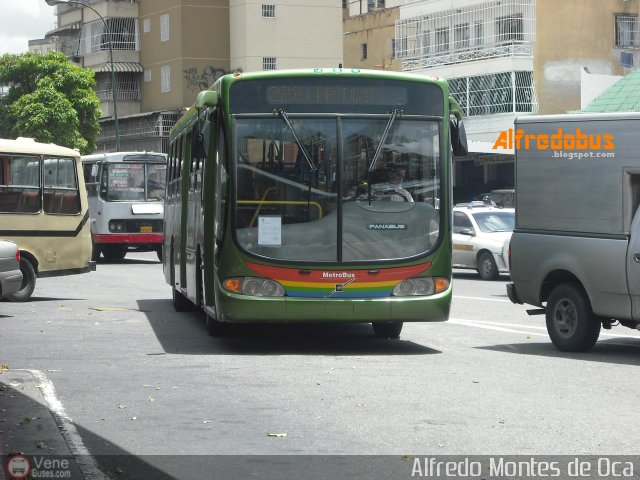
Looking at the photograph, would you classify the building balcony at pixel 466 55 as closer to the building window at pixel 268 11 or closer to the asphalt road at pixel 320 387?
the building window at pixel 268 11

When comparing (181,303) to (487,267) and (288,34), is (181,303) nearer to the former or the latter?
(487,267)

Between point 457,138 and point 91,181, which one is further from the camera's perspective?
point 91,181

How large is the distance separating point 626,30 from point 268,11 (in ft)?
70.5

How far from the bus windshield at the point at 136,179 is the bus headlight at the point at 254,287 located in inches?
892

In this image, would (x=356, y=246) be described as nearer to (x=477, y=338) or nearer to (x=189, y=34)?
(x=477, y=338)

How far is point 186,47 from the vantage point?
248 feet

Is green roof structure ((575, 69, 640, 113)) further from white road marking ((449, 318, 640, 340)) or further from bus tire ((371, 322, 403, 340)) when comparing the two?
bus tire ((371, 322, 403, 340))

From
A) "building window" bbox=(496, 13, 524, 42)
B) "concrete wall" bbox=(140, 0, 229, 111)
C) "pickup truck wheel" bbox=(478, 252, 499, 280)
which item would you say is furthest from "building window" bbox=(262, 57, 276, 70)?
"pickup truck wheel" bbox=(478, 252, 499, 280)

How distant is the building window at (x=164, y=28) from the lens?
77475mm

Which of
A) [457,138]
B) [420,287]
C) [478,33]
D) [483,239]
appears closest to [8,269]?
[420,287]

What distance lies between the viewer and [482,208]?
31625mm

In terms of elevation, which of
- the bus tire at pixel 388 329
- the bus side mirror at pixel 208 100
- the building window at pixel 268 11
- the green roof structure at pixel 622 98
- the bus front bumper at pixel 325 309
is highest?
the building window at pixel 268 11

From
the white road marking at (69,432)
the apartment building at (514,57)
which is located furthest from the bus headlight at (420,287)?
the apartment building at (514,57)

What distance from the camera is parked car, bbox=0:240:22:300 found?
1941 cm
